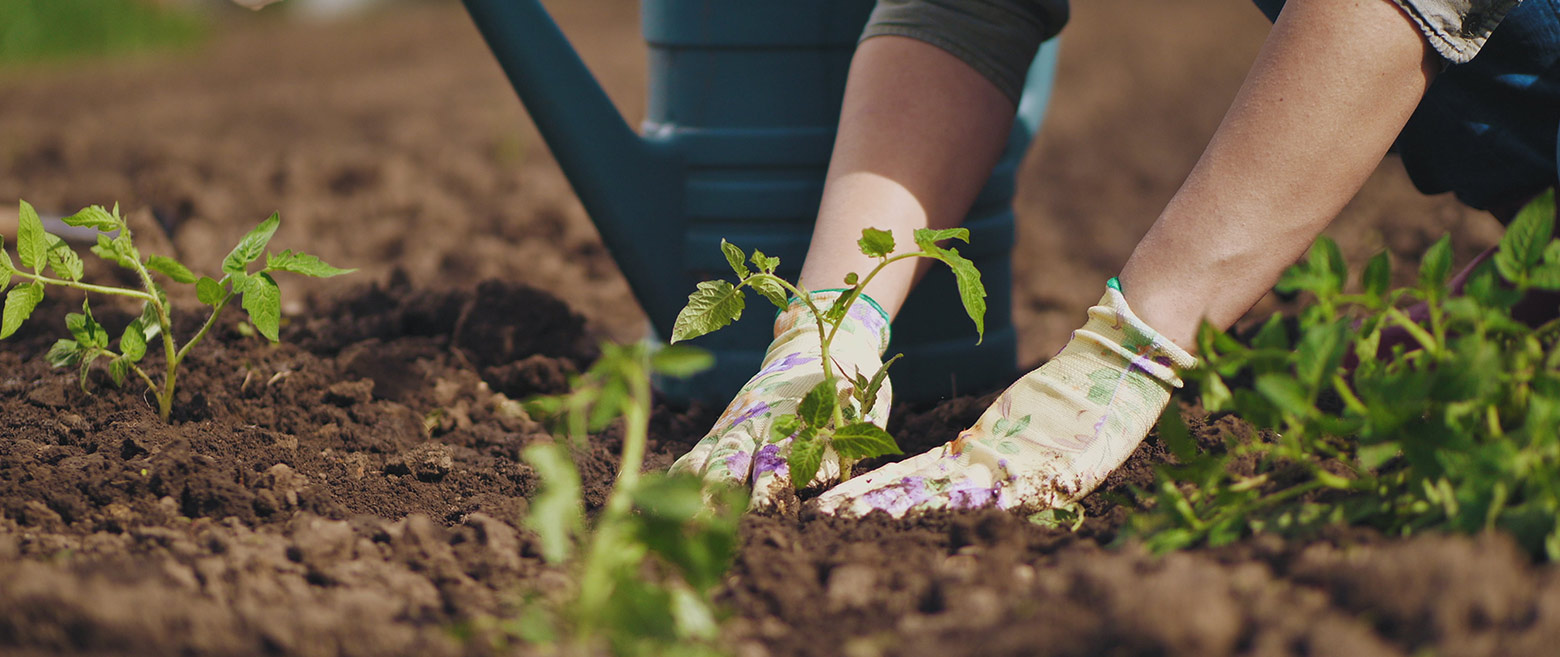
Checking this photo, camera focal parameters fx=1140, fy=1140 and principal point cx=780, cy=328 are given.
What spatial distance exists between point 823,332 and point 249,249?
0.65 m

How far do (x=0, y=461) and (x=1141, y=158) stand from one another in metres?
4.24

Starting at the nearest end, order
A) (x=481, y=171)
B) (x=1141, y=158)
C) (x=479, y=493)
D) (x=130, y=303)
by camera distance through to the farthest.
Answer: (x=479, y=493) < (x=130, y=303) < (x=481, y=171) < (x=1141, y=158)

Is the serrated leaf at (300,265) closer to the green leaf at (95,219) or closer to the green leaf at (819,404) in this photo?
the green leaf at (95,219)

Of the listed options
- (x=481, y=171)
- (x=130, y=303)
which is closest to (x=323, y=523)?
(x=130, y=303)

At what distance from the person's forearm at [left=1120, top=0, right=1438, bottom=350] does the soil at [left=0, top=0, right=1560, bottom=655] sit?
0.68ft

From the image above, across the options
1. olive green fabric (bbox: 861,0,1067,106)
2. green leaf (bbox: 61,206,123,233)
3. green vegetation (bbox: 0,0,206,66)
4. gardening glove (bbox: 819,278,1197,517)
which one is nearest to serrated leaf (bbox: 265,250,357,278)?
green leaf (bbox: 61,206,123,233)

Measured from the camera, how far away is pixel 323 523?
3.42 feet

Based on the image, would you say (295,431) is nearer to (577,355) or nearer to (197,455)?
(197,455)

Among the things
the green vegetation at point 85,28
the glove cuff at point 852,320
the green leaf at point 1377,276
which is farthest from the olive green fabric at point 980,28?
the green vegetation at point 85,28

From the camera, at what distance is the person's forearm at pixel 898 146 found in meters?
1.45

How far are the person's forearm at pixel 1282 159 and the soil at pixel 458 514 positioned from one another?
0.68 feet

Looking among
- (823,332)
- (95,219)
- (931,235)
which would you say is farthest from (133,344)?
(931,235)

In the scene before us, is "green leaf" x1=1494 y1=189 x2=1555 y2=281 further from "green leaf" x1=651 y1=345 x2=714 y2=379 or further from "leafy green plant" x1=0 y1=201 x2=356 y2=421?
"leafy green plant" x1=0 y1=201 x2=356 y2=421

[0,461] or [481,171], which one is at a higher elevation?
[0,461]
